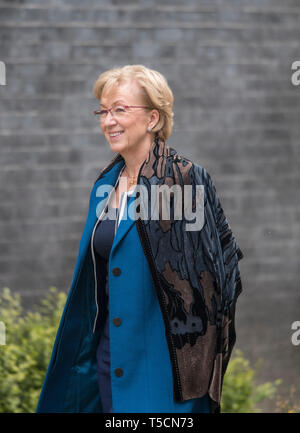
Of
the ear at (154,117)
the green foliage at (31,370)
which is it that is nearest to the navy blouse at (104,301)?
the ear at (154,117)

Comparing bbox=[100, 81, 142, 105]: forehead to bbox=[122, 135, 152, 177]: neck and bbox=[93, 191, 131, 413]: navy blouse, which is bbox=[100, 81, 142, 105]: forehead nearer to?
bbox=[122, 135, 152, 177]: neck

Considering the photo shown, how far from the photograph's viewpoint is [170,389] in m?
2.73

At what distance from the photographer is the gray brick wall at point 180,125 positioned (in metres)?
5.00

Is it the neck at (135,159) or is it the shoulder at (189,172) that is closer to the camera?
the shoulder at (189,172)

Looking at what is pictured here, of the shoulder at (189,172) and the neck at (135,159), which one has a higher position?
the neck at (135,159)

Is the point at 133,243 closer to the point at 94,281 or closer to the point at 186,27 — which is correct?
the point at 94,281

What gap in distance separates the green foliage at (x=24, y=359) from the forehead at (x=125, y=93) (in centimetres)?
198

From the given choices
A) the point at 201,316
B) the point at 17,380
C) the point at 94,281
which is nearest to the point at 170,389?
the point at 201,316

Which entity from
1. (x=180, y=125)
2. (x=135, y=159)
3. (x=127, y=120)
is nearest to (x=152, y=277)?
(x=135, y=159)

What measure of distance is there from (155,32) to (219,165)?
1.23 metres

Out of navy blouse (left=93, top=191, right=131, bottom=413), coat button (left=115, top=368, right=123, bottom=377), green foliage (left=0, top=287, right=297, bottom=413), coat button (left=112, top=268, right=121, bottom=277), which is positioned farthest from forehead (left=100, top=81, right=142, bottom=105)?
green foliage (left=0, top=287, right=297, bottom=413)

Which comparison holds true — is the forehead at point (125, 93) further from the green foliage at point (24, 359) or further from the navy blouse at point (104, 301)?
the green foliage at point (24, 359)

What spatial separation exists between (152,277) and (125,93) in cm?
86

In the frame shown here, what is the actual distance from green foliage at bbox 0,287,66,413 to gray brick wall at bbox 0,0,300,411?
635mm
